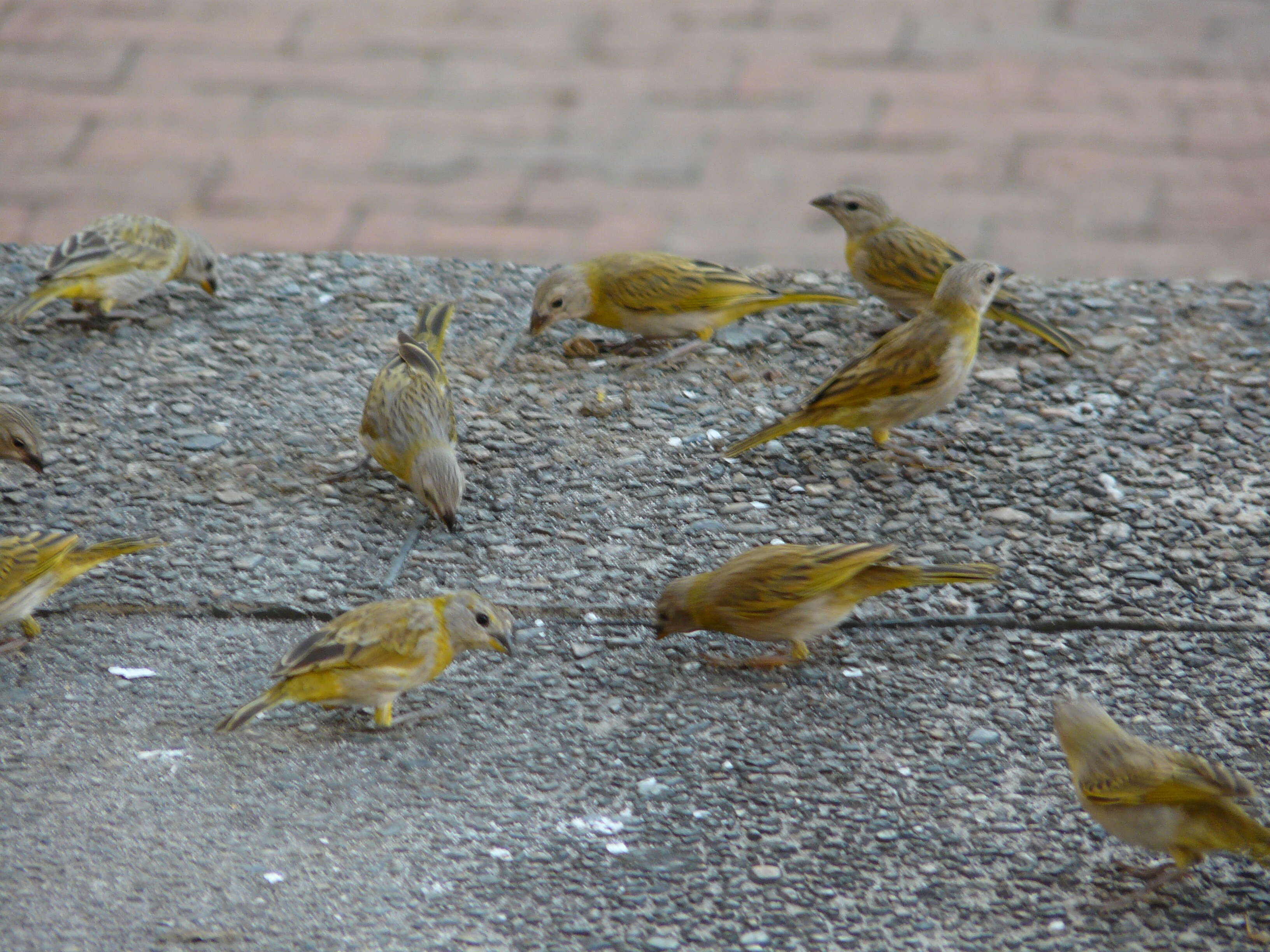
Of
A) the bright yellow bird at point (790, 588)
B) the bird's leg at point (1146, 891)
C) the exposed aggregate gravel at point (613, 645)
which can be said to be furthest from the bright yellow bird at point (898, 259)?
the bird's leg at point (1146, 891)

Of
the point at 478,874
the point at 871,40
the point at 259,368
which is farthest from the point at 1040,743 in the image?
the point at 871,40

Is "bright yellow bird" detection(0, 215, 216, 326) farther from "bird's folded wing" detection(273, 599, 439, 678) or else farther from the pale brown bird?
"bird's folded wing" detection(273, 599, 439, 678)

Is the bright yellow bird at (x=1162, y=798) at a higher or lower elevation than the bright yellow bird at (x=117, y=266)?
lower

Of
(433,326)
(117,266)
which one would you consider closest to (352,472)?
(433,326)

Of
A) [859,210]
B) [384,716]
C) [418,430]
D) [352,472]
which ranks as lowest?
[384,716]

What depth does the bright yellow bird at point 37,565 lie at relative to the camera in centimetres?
398

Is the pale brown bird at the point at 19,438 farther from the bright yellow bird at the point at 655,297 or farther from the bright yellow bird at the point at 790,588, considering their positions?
the bright yellow bird at the point at 790,588

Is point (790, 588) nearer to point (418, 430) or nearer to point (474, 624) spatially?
point (474, 624)

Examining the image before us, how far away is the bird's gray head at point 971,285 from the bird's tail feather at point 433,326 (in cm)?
177

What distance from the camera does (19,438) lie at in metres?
4.61

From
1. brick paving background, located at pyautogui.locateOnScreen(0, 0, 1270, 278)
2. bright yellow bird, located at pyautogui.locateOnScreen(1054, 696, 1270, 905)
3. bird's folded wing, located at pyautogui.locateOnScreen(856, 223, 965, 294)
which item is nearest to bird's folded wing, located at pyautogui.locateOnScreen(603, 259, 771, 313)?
bird's folded wing, located at pyautogui.locateOnScreen(856, 223, 965, 294)

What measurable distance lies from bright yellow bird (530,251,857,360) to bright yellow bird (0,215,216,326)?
4.55ft

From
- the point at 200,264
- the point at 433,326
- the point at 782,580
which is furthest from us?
the point at 200,264

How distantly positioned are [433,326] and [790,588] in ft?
6.67
